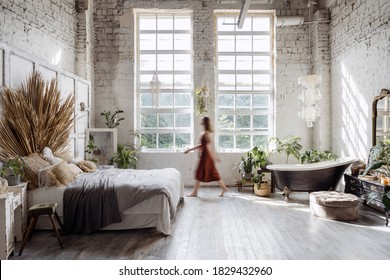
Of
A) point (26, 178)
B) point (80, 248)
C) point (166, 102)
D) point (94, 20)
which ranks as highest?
point (94, 20)

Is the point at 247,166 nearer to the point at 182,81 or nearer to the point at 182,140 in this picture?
the point at 182,140

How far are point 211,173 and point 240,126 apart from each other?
2.17 meters

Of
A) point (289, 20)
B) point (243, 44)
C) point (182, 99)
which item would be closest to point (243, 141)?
point (182, 99)

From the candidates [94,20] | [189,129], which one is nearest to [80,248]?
[189,129]

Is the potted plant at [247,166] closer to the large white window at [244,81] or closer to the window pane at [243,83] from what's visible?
the large white window at [244,81]

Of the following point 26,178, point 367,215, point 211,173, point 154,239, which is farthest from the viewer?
point 211,173

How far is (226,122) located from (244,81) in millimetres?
1148

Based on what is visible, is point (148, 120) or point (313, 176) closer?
point (313, 176)

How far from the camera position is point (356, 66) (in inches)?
242

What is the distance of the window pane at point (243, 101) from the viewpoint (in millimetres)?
7922

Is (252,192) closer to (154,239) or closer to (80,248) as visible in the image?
(154,239)

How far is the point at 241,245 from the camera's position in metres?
3.59

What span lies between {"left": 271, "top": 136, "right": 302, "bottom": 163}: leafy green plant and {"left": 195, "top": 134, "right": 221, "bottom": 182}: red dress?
195 centimetres

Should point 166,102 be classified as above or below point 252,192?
above
